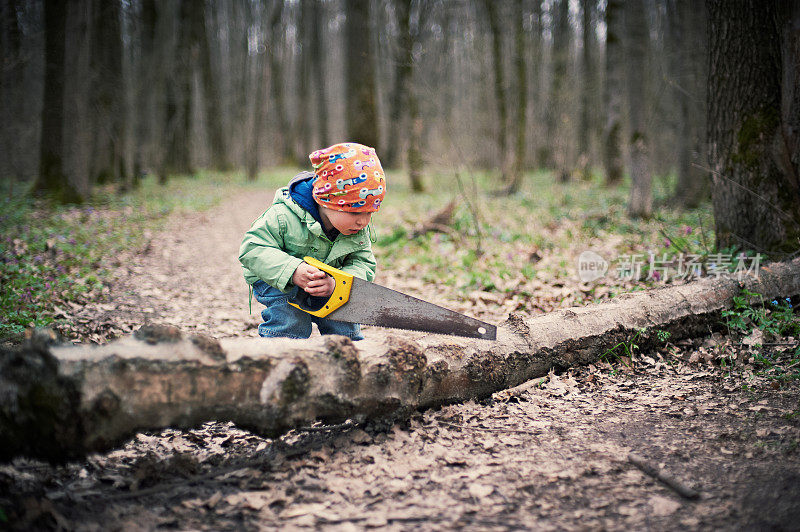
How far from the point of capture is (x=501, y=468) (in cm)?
245

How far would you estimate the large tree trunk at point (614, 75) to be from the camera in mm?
10617

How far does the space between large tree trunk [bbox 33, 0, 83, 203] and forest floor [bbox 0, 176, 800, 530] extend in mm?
9836

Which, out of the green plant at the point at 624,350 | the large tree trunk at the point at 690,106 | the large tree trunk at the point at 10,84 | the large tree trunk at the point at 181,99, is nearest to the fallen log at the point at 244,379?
the green plant at the point at 624,350

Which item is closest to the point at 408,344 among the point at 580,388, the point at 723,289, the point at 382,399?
the point at 382,399

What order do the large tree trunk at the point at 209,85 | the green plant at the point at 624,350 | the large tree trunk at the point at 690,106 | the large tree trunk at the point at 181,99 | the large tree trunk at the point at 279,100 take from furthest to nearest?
the large tree trunk at the point at 279,100 < the large tree trunk at the point at 209,85 < the large tree trunk at the point at 181,99 < the large tree trunk at the point at 690,106 < the green plant at the point at 624,350

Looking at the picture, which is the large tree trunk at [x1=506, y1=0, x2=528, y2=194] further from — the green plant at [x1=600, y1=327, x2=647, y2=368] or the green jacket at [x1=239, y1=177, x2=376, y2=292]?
the green jacket at [x1=239, y1=177, x2=376, y2=292]

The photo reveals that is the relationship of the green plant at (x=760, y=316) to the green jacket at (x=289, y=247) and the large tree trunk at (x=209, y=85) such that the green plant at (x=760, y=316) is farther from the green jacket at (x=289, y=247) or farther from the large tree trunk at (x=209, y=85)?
the large tree trunk at (x=209, y=85)

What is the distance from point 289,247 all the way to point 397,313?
2.43 ft

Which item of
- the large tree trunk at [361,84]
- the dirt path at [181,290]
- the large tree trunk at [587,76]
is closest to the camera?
the dirt path at [181,290]

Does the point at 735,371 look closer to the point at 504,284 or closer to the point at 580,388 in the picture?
the point at 580,388

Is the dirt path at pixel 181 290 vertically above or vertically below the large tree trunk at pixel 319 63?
below

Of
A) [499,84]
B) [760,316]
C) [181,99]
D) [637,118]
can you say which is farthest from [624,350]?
[181,99]

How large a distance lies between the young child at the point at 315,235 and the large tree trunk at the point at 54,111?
9.63 m

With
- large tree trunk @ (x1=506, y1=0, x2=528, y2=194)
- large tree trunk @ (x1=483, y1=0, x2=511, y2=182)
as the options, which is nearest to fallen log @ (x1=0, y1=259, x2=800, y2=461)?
large tree trunk @ (x1=506, y1=0, x2=528, y2=194)
